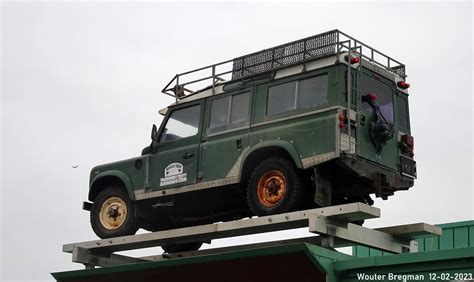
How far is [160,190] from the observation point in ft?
37.1

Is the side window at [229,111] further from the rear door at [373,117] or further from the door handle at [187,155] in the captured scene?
the rear door at [373,117]

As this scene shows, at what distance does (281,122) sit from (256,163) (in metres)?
0.65

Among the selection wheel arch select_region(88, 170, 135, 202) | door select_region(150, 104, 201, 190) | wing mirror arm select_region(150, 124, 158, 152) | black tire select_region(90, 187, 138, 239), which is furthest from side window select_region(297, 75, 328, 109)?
black tire select_region(90, 187, 138, 239)

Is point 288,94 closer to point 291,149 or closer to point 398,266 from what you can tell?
point 291,149

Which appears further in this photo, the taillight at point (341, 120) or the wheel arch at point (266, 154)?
the wheel arch at point (266, 154)

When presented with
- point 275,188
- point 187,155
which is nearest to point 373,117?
point 275,188

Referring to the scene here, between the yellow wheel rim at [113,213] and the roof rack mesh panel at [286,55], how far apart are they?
2.64 metres

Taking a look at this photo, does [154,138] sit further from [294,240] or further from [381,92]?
[381,92]

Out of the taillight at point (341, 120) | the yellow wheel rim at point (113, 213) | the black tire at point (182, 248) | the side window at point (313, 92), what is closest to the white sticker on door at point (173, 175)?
the yellow wheel rim at point (113, 213)

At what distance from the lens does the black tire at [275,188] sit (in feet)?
32.4

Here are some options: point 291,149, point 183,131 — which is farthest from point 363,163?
point 183,131

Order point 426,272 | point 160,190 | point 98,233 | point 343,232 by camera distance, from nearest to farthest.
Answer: point 426,272 < point 343,232 < point 160,190 < point 98,233

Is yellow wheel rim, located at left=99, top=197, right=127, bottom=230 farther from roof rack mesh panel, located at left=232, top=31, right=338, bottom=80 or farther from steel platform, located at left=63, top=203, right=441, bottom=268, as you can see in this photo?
roof rack mesh panel, located at left=232, top=31, right=338, bottom=80

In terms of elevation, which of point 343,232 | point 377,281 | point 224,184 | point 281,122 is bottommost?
point 377,281
